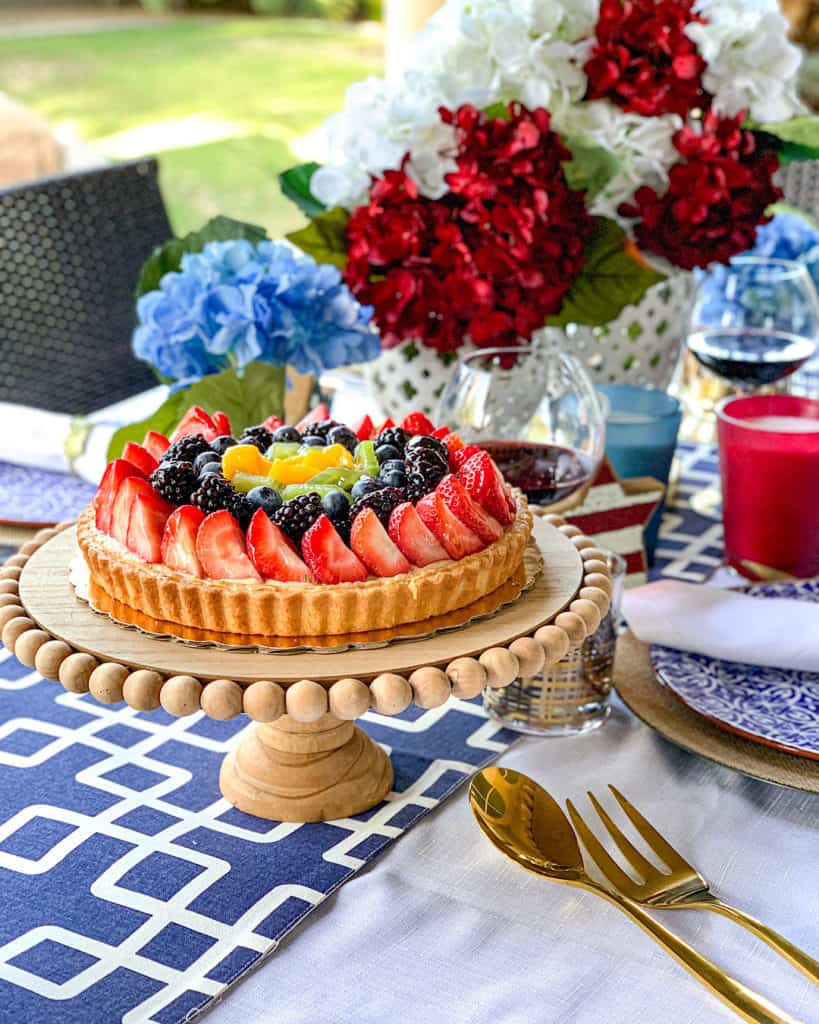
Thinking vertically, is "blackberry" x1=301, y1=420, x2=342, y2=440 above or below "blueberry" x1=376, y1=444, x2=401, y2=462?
above

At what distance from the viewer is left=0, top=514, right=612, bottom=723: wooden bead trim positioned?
785mm

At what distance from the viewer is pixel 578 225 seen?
1345 millimetres

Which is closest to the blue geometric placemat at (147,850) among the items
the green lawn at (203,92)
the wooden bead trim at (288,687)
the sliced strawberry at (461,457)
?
the wooden bead trim at (288,687)

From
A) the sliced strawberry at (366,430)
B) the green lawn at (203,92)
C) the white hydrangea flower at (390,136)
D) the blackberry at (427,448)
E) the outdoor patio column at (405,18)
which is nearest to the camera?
the blackberry at (427,448)

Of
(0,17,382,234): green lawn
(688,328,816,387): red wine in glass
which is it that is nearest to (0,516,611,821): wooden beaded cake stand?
(688,328,816,387): red wine in glass

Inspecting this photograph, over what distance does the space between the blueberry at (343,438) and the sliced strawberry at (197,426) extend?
0.10m

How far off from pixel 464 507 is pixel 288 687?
0.20m

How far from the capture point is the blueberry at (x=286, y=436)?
1.02m

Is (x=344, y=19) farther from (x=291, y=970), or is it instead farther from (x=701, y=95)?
(x=291, y=970)

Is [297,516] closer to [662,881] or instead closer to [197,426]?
[197,426]

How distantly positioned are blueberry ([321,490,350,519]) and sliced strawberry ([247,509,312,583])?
42mm

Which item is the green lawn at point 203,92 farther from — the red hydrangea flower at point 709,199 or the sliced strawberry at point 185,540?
the sliced strawberry at point 185,540

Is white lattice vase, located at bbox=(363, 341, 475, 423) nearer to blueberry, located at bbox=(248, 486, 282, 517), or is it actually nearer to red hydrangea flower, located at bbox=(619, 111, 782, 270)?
red hydrangea flower, located at bbox=(619, 111, 782, 270)

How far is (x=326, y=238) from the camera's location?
1.39 m
